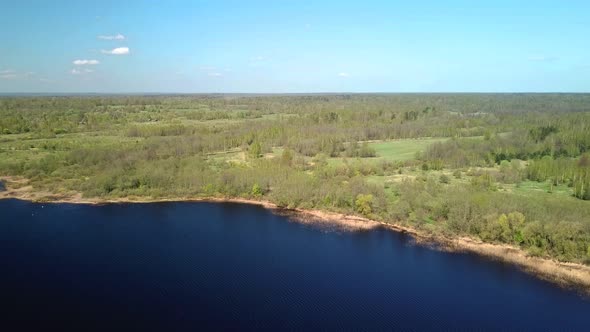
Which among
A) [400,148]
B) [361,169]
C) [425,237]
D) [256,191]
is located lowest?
[425,237]

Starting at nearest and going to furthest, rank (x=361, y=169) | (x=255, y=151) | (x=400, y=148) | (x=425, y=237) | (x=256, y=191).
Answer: (x=425, y=237) < (x=256, y=191) < (x=361, y=169) < (x=255, y=151) < (x=400, y=148)

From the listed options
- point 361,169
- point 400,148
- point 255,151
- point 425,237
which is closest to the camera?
point 425,237

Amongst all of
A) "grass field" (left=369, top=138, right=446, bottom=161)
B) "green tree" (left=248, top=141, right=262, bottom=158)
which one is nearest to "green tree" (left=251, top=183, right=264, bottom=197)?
"green tree" (left=248, top=141, right=262, bottom=158)

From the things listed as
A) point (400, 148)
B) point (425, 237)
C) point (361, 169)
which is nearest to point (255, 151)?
A: point (361, 169)

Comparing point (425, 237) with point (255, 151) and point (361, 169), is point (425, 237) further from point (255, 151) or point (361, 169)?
point (255, 151)

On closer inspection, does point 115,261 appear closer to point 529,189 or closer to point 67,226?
point 67,226
